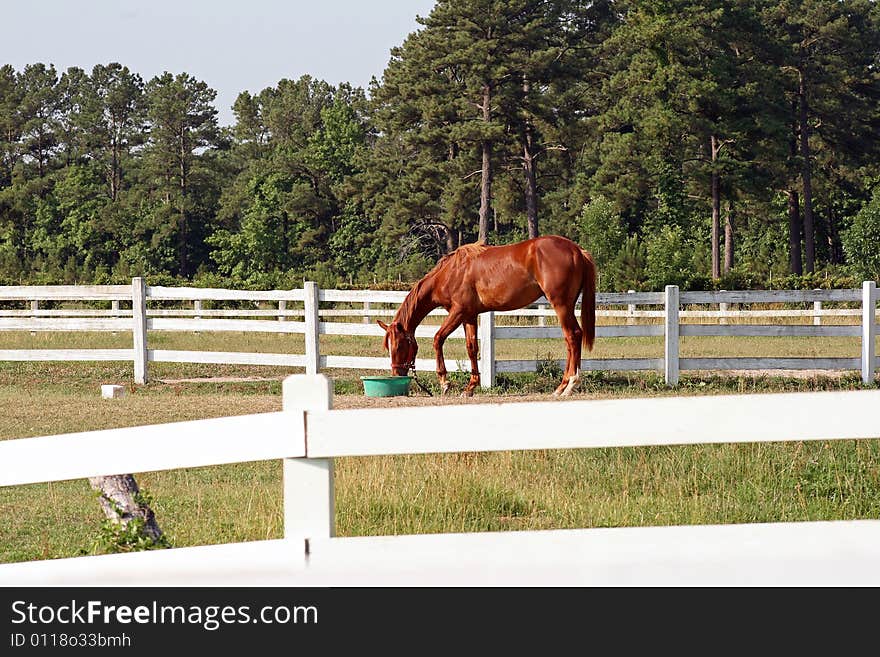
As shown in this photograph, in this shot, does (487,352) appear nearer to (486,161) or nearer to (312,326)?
(312,326)

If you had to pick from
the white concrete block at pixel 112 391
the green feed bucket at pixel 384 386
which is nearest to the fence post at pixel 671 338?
the green feed bucket at pixel 384 386

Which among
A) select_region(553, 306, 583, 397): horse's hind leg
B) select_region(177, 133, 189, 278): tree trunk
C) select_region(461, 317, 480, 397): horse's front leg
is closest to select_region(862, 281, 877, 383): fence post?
select_region(553, 306, 583, 397): horse's hind leg

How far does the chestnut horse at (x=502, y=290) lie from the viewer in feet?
44.0

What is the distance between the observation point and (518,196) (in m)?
54.9

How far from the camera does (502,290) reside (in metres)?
13.6

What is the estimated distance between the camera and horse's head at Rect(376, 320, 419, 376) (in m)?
13.5

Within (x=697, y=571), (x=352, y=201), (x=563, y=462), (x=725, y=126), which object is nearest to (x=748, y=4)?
(x=725, y=126)

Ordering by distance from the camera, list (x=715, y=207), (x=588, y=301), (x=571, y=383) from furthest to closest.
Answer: (x=715, y=207)
(x=588, y=301)
(x=571, y=383)

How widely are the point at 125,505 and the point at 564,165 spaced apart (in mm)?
56093

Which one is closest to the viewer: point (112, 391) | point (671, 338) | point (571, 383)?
point (571, 383)

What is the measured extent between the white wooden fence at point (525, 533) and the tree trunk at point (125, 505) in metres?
2.01

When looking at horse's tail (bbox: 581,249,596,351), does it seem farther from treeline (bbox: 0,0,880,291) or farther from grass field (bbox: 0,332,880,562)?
treeline (bbox: 0,0,880,291)

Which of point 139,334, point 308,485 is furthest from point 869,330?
point 308,485

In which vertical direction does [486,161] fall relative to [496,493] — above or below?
above
